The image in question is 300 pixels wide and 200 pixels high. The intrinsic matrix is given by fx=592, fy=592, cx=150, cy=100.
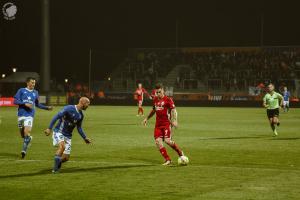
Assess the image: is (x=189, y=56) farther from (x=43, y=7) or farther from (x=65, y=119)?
(x=65, y=119)

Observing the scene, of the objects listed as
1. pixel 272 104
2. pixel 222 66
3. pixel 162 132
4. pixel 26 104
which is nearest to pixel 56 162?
pixel 162 132

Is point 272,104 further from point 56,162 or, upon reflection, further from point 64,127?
point 56,162

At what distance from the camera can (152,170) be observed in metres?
14.9

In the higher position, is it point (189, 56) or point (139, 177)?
point (189, 56)

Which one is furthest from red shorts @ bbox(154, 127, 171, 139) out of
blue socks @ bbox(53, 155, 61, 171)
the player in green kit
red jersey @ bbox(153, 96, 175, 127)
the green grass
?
the player in green kit

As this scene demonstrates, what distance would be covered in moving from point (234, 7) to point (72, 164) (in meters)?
61.5

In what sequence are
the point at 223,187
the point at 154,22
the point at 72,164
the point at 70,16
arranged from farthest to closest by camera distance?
the point at 70,16 → the point at 154,22 → the point at 72,164 → the point at 223,187

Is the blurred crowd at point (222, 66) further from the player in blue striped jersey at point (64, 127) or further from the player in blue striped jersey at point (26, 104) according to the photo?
the player in blue striped jersey at point (64, 127)

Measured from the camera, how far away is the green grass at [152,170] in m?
11.7

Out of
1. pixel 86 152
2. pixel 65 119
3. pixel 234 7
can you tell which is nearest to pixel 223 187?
pixel 65 119

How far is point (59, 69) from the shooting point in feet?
294

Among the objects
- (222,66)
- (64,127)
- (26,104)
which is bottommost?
(64,127)

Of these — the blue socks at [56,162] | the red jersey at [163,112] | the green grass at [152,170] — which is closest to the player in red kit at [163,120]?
the red jersey at [163,112]

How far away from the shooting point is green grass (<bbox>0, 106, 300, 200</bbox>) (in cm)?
1173
